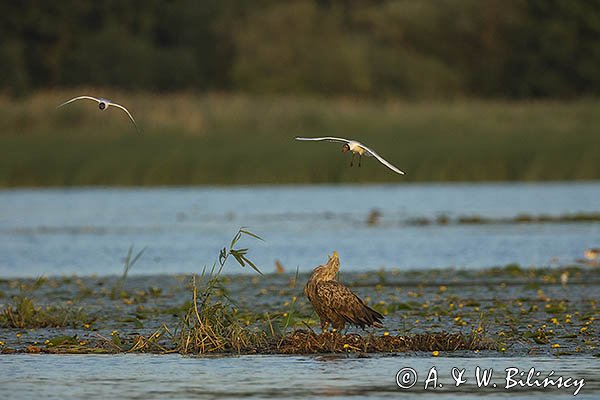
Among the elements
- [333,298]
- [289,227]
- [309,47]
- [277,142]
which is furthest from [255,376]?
[309,47]

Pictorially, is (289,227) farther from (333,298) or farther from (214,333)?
Result: (333,298)

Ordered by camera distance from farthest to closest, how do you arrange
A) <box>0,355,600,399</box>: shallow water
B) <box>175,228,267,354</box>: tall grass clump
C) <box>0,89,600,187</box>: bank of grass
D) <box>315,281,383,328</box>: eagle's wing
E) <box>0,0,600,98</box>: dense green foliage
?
<box>0,0,600,98</box>: dense green foliage < <box>0,89,600,187</box>: bank of grass < <box>175,228,267,354</box>: tall grass clump < <box>315,281,383,328</box>: eagle's wing < <box>0,355,600,399</box>: shallow water

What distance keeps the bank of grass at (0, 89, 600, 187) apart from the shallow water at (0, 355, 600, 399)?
20873 millimetres

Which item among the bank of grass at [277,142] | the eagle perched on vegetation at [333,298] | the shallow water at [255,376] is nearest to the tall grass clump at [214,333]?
the shallow water at [255,376]

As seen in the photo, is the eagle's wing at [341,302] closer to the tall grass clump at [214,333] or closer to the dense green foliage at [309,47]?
the tall grass clump at [214,333]

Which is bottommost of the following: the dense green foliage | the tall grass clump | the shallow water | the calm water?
the shallow water

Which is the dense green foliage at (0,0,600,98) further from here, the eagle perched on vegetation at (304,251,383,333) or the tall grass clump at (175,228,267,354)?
the eagle perched on vegetation at (304,251,383,333)

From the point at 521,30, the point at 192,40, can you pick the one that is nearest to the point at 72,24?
the point at 192,40

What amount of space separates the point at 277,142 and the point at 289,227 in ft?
31.4

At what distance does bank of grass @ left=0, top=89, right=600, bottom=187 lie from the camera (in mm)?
31781

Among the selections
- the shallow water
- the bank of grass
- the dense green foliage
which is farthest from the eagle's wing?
the dense green foliage

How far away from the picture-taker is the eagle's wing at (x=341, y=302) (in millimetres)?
10227

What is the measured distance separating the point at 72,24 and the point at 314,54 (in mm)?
11862

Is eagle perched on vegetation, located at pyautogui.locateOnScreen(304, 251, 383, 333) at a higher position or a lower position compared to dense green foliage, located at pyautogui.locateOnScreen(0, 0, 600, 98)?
lower
